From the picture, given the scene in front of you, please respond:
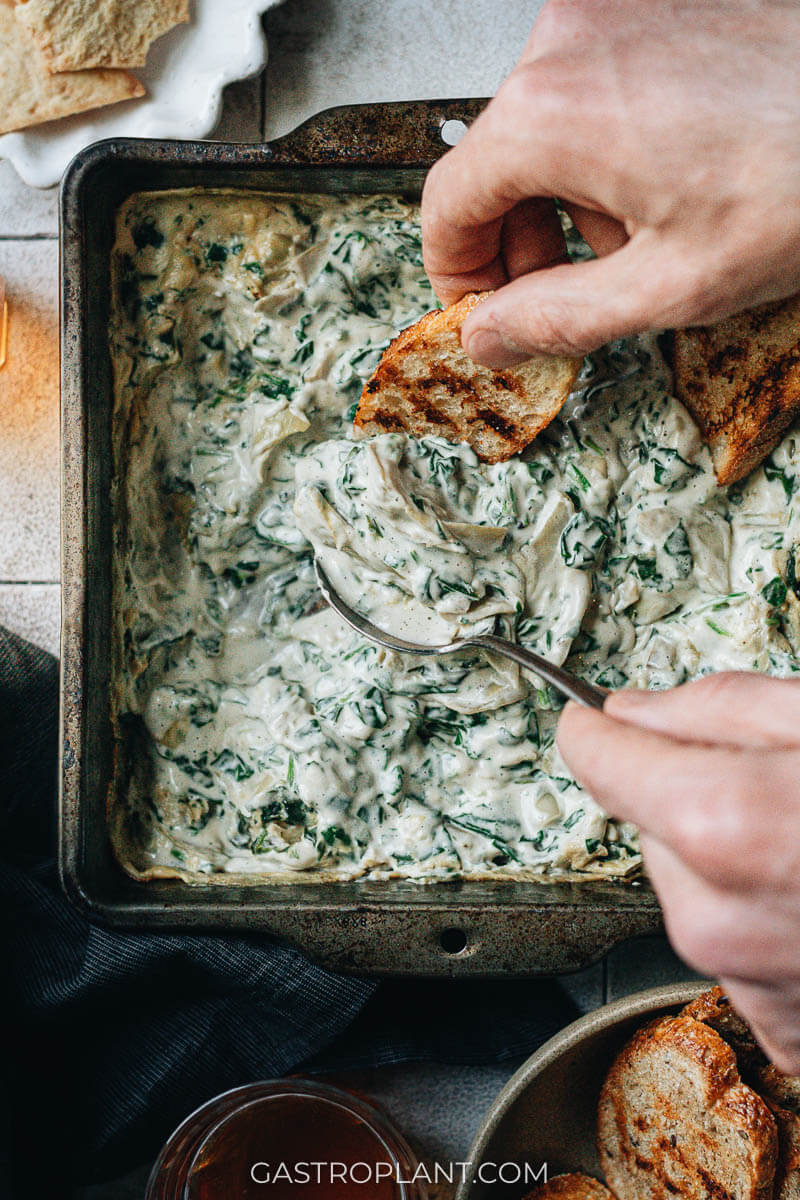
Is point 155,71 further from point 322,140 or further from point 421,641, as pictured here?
point 421,641

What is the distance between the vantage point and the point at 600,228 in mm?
1288

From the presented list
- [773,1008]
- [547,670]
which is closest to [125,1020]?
[547,670]

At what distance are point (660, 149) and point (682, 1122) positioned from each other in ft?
4.41

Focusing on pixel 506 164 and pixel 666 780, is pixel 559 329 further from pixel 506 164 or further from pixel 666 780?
pixel 666 780

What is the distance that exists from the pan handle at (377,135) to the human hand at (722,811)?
0.97 metres

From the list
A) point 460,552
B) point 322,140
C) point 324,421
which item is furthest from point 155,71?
point 460,552

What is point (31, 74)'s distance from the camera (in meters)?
1.73

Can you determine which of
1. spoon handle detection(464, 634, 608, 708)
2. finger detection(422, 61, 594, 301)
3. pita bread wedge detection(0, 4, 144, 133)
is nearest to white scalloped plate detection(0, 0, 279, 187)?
pita bread wedge detection(0, 4, 144, 133)

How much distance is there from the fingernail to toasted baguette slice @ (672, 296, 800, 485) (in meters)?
0.33

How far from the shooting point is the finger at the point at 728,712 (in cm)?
85

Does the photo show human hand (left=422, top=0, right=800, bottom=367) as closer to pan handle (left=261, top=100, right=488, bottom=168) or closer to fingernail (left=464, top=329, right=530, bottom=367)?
fingernail (left=464, top=329, right=530, bottom=367)

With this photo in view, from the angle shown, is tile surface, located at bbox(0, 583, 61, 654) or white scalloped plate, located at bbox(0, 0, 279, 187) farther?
tile surface, located at bbox(0, 583, 61, 654)

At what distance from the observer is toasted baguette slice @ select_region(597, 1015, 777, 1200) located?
1457 millimetres

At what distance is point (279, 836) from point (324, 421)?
A: 0.68 m
